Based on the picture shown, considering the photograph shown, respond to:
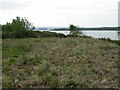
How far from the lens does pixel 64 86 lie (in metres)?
6.32

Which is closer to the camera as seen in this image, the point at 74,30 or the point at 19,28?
the point at 19,28

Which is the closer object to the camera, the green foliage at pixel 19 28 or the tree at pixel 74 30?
the green foliage at pixel 19 28

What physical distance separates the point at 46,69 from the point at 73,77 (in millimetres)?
1921

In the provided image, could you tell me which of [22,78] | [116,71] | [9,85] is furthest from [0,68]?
[116,71]

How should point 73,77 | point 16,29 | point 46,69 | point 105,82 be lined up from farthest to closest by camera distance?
point 16,29 → point 46,69 → point 73,77 → point 105,82

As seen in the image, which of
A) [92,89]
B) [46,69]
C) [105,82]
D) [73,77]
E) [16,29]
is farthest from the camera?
[16,29]

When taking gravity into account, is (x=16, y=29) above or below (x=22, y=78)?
above

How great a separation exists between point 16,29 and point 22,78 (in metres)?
26.6

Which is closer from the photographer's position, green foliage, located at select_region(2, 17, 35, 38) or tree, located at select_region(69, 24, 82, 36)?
green foliage, located at select_region(2, 17, 35, 38)

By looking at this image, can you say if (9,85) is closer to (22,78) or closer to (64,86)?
(22,78)

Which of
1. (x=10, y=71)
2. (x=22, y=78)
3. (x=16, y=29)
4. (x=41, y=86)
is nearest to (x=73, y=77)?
(x=41, y=86)

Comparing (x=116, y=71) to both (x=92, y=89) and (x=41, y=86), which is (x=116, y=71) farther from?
(x=41, y=86)

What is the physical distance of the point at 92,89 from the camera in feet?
19.9

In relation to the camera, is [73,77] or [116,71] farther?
[116,71]
